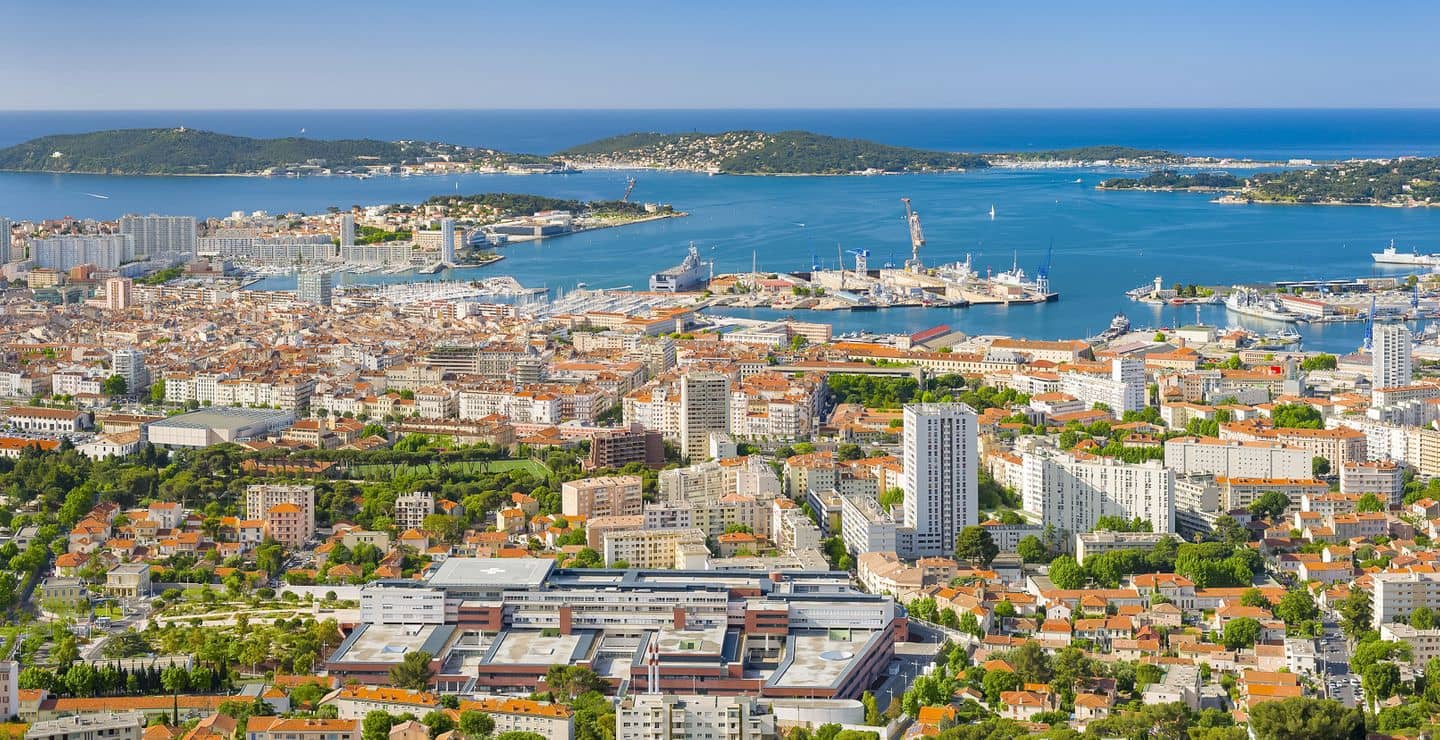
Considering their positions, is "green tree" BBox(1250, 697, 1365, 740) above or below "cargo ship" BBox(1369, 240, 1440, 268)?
below

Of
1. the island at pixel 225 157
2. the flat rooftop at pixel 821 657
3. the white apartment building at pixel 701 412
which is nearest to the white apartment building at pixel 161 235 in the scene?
the white apartment building at pixel 701 412

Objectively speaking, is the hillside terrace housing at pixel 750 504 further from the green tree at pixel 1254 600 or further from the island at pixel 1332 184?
the island at pixel 1332 184

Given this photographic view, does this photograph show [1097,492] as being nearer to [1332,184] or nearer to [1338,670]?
[1338,670]

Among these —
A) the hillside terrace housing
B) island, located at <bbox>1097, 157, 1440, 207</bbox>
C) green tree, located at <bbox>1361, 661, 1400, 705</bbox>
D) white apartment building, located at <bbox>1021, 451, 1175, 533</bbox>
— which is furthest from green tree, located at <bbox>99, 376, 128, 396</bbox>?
island, located at <bbox>1097, 157, 1440, 207</bbox>

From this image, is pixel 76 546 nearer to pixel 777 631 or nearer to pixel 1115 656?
pixel 777 631

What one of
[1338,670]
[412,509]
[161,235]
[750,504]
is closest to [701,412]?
[750,504]

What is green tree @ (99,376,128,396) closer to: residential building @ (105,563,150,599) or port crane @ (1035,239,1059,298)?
residential building @ (105,563,150,599)

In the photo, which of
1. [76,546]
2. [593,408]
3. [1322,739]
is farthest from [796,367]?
[1322,739]
